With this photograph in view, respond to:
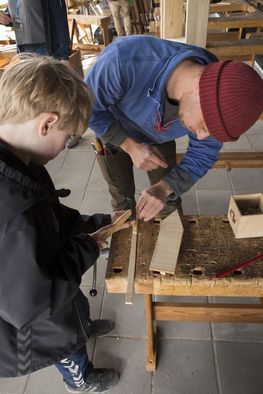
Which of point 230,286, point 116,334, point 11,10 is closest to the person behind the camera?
point 230,286

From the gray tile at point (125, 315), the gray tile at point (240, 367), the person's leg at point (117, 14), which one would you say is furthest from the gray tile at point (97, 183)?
the person's leg at point (117, 14)

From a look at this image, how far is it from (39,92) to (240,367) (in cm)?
146

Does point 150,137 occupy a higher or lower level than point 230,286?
higher

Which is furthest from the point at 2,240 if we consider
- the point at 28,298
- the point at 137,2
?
the point at 137,2

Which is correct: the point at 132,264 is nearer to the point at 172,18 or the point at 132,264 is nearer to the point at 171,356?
the point at 171,356

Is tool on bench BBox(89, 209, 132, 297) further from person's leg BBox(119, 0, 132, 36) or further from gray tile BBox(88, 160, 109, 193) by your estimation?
person's leg BBox(119, 0, 132, 36)

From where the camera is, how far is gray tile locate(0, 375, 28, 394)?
142 cm

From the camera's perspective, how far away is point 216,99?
2.64 feet

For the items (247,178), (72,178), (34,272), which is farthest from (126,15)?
→ (34,272)

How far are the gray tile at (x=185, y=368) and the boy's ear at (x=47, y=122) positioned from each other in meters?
1.23

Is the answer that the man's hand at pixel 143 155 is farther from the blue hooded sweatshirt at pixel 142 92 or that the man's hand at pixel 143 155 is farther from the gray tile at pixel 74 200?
the gray tile at pixel 74 200

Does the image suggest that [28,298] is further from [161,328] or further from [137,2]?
[137,2]

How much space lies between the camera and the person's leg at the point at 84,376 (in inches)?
47.8

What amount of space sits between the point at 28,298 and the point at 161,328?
1059 millimetres
